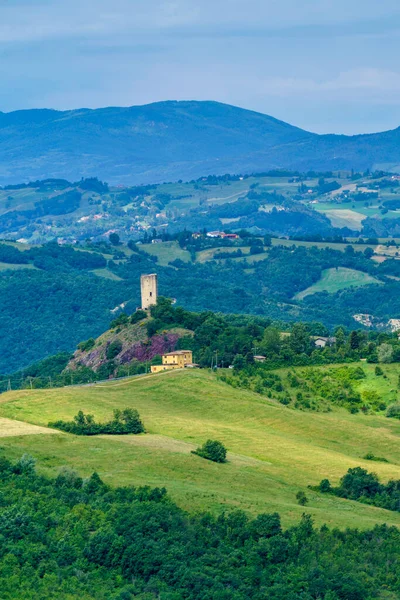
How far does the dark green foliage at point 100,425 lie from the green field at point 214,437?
5.87 feet

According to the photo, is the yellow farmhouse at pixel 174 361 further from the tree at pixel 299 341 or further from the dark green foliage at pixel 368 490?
the dark green foliage at pixel 368 490

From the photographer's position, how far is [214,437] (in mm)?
108875

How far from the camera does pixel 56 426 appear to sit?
10700 cm


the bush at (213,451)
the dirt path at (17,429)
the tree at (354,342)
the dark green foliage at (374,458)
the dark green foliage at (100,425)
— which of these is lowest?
the dark green foliage at (374,458)

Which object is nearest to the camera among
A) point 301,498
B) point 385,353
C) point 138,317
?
point 301,498

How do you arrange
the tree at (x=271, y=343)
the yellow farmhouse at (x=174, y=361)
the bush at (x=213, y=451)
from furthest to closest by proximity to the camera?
the tree at (x=271, y=343)
the yellow farmhouse at (x=174, y=361)
the bush at (x=213, y=451)

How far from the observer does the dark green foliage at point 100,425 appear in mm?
106125

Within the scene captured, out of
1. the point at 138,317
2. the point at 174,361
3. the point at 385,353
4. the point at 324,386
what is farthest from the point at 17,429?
the point at 138,317

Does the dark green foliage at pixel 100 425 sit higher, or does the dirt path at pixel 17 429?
the dirt path at pixel 17 429

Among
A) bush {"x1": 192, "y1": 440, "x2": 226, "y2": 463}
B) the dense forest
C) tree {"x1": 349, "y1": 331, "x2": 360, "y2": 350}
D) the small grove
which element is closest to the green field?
bush {"x1": 192, "y1": 440, "x2": 226, "y2": 463}

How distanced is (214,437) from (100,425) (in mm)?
8696

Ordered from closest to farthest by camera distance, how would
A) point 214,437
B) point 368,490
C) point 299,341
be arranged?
1. point 368,490
2. point 214,437
3. point 299,341

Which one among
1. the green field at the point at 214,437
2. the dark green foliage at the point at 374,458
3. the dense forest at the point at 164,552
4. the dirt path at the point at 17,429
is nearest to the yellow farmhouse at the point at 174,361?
the green field at the point at 214,437

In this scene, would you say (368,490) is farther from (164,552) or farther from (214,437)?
(164,552)
